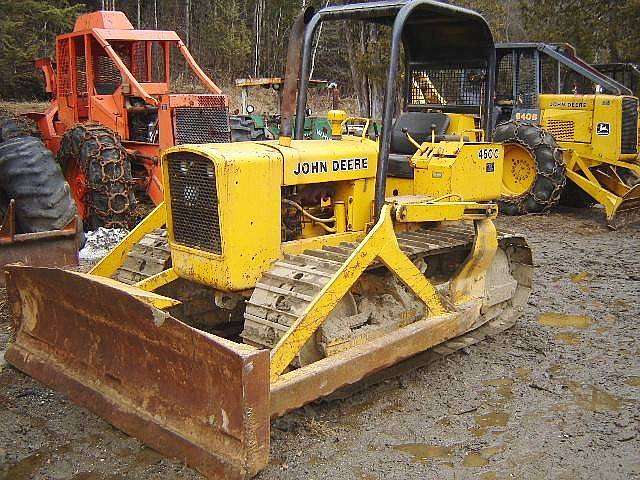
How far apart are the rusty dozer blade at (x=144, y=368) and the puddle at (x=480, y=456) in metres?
1.05

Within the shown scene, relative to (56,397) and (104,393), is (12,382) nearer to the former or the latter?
(56,397)

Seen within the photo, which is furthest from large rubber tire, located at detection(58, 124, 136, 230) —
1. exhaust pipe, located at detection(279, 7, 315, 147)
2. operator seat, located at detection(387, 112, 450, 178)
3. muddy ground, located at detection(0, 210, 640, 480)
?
exhaust pipe, located at detection(279, 7, 315, 147)

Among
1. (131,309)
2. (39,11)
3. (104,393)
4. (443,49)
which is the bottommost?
(104,393)

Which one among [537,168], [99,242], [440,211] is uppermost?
[537,168]

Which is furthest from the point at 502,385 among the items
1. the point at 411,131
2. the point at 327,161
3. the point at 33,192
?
the point at 33,192

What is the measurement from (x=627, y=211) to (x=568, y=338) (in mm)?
5258

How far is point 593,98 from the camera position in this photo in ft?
33.3

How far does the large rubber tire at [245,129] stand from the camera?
12.6 meters

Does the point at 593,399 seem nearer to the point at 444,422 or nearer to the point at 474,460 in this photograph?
the point at 444,422

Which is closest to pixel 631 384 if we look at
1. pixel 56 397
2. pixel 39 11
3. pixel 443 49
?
pixel 443 49

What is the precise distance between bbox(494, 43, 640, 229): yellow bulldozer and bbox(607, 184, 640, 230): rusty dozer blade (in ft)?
0.04

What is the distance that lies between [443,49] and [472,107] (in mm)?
521

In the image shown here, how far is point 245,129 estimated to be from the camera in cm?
1273

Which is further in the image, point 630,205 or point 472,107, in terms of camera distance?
point 630,205
